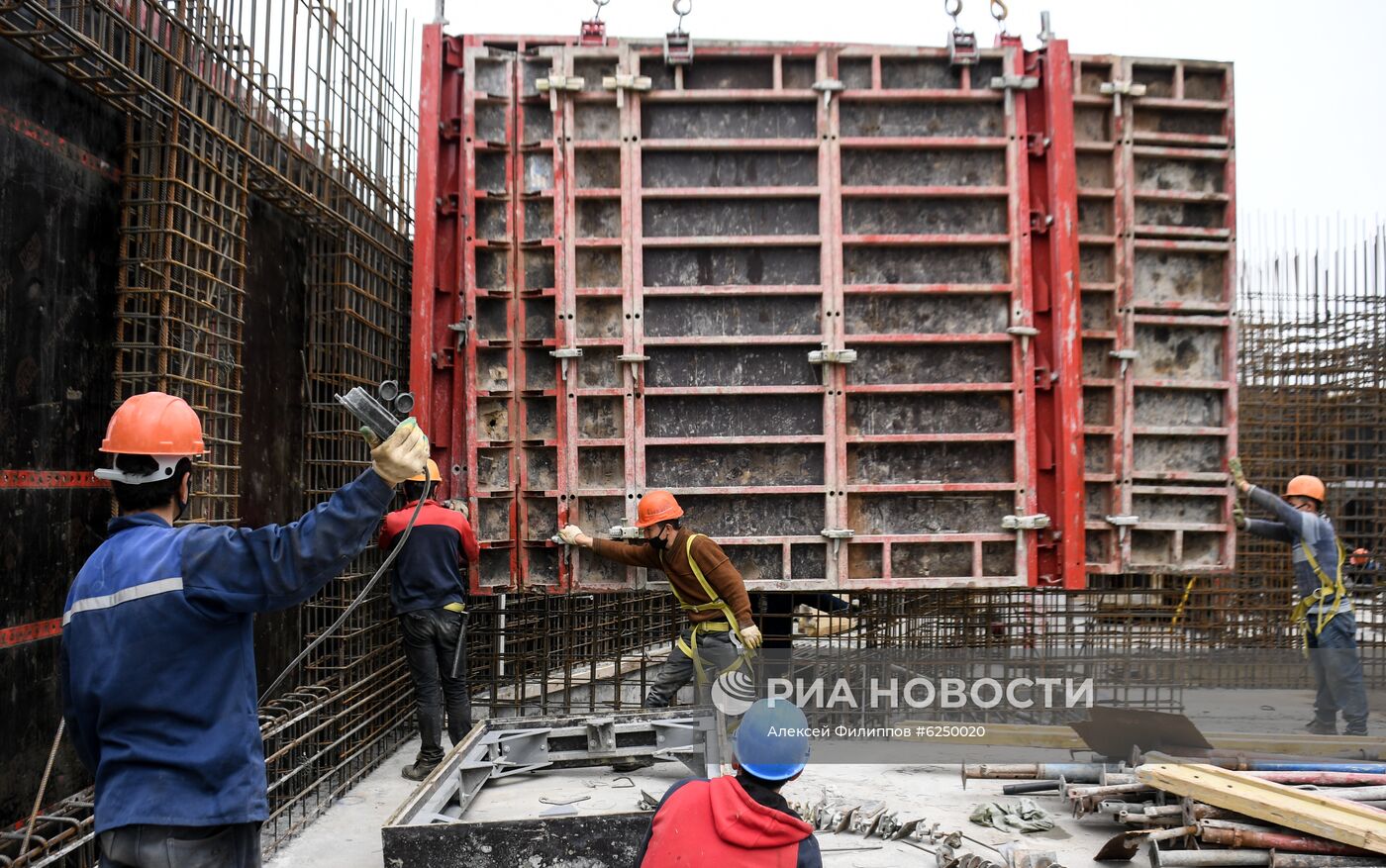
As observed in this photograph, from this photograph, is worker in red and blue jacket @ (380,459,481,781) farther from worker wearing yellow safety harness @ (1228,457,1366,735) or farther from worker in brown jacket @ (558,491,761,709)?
worker wearing yellow safety harness @ (1228,457,1366,735)

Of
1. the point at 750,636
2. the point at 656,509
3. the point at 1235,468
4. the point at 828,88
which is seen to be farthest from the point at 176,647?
the point at 1235,468

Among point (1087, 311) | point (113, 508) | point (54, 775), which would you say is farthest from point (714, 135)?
point (54, 775)

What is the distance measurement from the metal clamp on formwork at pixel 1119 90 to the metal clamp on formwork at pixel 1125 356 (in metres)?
1.66

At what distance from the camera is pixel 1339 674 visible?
8367mm

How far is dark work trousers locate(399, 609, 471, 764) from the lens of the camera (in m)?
7.06

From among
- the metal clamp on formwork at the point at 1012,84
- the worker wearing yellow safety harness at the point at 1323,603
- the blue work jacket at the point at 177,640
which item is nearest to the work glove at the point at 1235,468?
the worker wearing yellow safety harness at the point at 1323,603

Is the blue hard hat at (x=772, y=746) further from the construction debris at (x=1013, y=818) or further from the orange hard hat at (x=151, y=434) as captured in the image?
the construction debris at (x=1013, y=818)

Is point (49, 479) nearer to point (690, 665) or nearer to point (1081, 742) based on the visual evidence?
point (690, 665)

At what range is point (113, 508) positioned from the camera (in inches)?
191

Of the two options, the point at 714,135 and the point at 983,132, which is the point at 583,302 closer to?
the point at 714,135

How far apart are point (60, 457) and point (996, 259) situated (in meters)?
5.65

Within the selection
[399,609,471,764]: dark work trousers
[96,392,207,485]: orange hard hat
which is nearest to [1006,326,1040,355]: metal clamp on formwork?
[399,609,471,764]: dark work trousers

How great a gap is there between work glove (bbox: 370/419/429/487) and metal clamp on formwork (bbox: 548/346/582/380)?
378 centimetres

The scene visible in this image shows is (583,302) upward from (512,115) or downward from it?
downward
